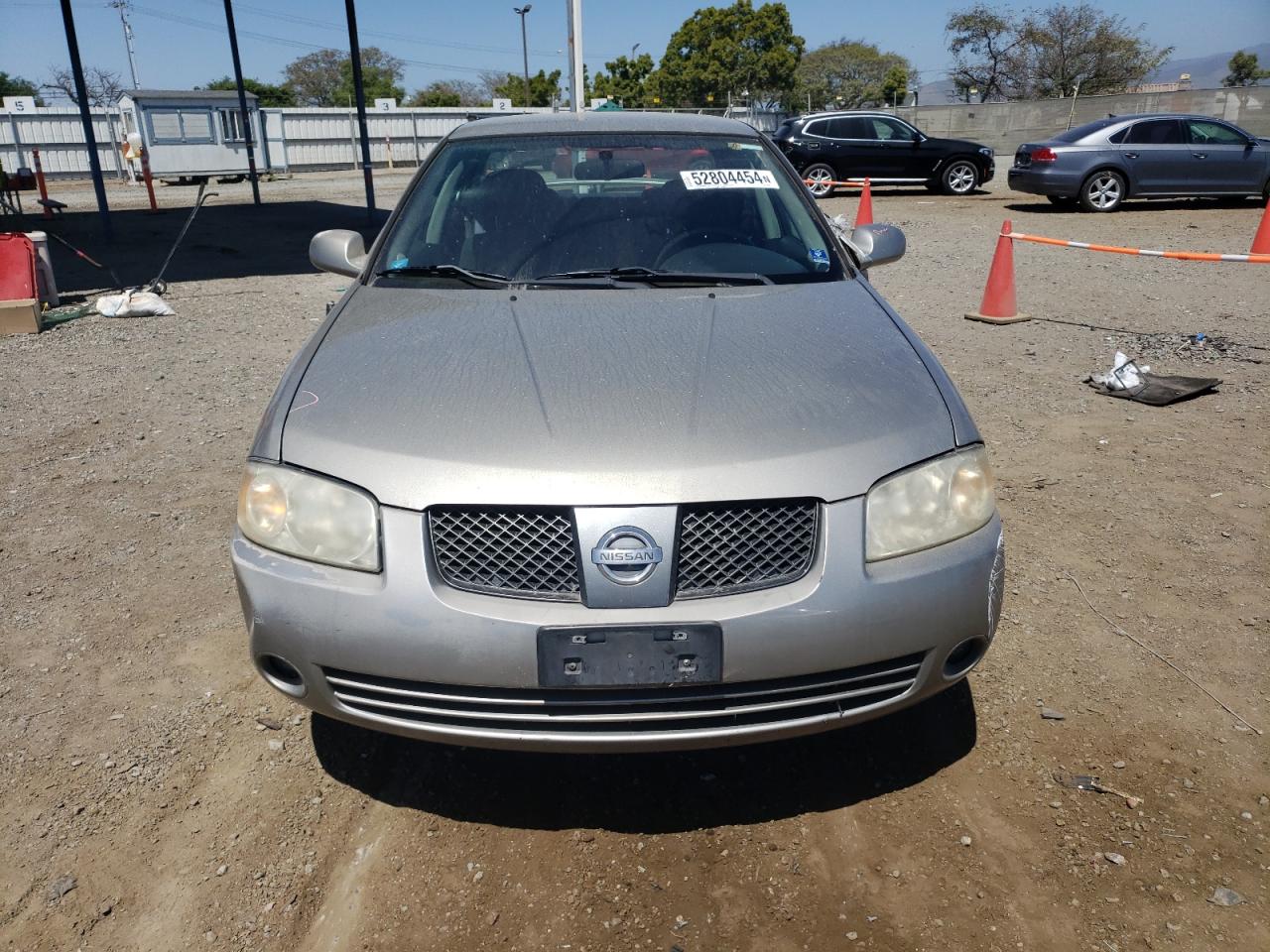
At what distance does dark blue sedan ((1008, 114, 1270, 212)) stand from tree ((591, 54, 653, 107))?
58.0 m

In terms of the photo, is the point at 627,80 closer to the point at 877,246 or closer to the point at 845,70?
the point at 845,70

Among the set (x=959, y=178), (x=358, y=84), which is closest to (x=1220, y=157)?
(x=959, y=178)

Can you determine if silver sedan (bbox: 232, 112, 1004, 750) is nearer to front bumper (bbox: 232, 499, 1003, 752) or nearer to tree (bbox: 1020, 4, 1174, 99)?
front bumper (bbox: 232, 499, 1003, 752)

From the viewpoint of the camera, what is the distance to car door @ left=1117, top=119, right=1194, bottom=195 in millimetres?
A: 14680

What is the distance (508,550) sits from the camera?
6.21 ft

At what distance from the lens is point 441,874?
6.97 ft

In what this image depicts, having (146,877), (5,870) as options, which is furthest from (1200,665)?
(5,870)

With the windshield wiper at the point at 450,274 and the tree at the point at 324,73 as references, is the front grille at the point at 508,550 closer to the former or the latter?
the windshield wiper at the point at 450,274

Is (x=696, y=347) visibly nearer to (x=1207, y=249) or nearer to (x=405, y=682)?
(x=405, y=682)

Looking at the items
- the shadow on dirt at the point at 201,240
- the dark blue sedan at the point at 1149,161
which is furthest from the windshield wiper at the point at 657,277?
the dark blue sedan at the point at 1149,161

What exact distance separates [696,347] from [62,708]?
2.13m


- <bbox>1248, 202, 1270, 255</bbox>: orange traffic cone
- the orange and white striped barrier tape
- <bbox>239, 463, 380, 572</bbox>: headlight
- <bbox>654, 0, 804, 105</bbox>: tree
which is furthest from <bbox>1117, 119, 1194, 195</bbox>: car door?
<bbox>654, 0, 804, 105</bbox>: tree

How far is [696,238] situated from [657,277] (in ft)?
0.95

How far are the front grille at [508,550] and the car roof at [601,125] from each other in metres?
2.10
